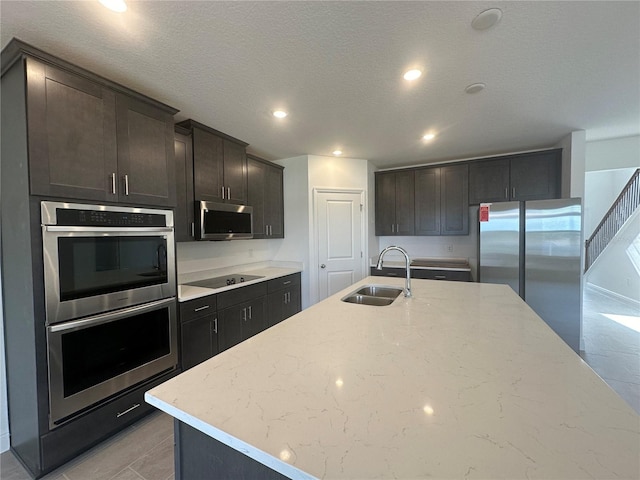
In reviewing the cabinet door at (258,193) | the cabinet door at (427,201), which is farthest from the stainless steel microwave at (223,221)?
the cabinet door at (427,201)

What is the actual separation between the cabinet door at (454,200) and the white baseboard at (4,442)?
4792 millimetres

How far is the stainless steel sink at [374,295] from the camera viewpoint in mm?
2123

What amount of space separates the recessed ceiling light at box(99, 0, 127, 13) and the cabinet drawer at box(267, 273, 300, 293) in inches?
103

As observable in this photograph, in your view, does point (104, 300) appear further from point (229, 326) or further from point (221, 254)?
point (221, 254)

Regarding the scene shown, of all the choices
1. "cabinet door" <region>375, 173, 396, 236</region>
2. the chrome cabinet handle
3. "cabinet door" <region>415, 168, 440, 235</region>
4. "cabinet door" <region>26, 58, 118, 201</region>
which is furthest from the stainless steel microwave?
"cabinet door" <region>415, 168, 440, 235</region>

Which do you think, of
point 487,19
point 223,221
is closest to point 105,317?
point 223,221

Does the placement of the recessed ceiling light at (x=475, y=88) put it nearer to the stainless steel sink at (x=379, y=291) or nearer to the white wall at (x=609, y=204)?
the stainless steel sink at (x=379, y=291)

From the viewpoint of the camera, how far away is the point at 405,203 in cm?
436

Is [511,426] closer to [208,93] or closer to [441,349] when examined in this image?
[441,349]

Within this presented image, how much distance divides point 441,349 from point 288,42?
1.83 metres

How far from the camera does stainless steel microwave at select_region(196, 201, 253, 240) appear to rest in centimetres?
269

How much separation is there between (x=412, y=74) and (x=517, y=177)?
2726 mm

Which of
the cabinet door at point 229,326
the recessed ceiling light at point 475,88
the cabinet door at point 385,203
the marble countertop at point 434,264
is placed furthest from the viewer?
the cabinet door at point 385,203

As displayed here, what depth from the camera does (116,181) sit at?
183 centimetres
